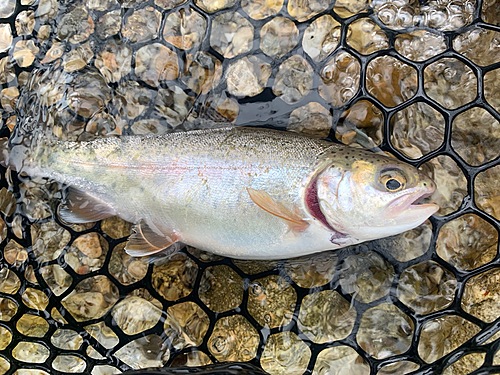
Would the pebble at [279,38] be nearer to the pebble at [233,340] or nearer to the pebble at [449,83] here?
the pebble at [449,83]

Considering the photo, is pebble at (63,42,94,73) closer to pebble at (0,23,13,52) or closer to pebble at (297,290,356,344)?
pebble at (0,23,13,52)

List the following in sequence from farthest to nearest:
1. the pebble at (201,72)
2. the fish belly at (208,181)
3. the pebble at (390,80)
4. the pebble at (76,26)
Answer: the pebble at (76,26), the pebble at (201,72), the pebble at (390,80), the fish belly at (208,181)

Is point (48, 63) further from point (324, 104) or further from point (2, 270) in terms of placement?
point (324, 104)

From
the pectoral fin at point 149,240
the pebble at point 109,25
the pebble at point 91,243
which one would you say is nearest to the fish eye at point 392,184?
the pectoral fin at point 149,240

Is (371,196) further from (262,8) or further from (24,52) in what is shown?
(24,52)

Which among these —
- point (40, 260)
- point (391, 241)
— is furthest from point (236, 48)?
point (40, 260)

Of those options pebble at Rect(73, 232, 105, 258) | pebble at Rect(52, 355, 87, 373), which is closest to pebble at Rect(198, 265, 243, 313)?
pebble at Rect(73, 232, 105, 258)

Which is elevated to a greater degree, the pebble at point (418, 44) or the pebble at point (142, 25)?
the pebble at point (418, 44)

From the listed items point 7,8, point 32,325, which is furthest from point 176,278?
point 7,8
